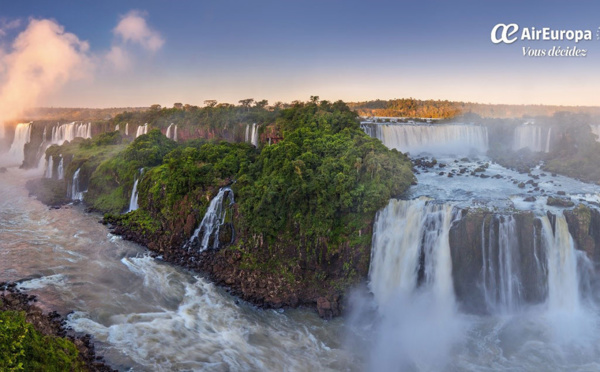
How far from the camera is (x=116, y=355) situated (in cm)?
1334

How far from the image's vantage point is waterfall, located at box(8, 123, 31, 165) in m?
57.2

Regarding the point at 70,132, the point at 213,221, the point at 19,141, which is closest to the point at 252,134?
the point at 213,221

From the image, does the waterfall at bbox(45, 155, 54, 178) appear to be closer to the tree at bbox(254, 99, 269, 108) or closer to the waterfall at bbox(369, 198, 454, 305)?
the tree at bbox(254, 99, 269, 108)

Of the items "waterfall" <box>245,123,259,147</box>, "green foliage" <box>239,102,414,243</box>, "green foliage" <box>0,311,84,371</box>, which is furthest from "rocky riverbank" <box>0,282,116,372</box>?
"waterfall" <box>245,123,259,147</box>

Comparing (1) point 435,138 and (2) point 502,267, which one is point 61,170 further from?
(2) point 502,267

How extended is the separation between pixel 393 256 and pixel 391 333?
3.51 meters

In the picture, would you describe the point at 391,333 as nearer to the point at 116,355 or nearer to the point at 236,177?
the point at 116,355

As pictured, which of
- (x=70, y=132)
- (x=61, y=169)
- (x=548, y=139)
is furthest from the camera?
(x=70, y=132)

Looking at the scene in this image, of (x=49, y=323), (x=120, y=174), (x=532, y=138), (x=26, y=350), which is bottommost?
(x=49, y=323)

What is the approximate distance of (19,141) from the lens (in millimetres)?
58406

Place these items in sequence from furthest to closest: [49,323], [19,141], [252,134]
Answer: [19,141] → [252,134] → [49,323]

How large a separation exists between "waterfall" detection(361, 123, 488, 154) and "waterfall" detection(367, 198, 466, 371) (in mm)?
19019

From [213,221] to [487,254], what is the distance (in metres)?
14.0

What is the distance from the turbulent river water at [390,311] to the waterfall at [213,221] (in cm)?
234
